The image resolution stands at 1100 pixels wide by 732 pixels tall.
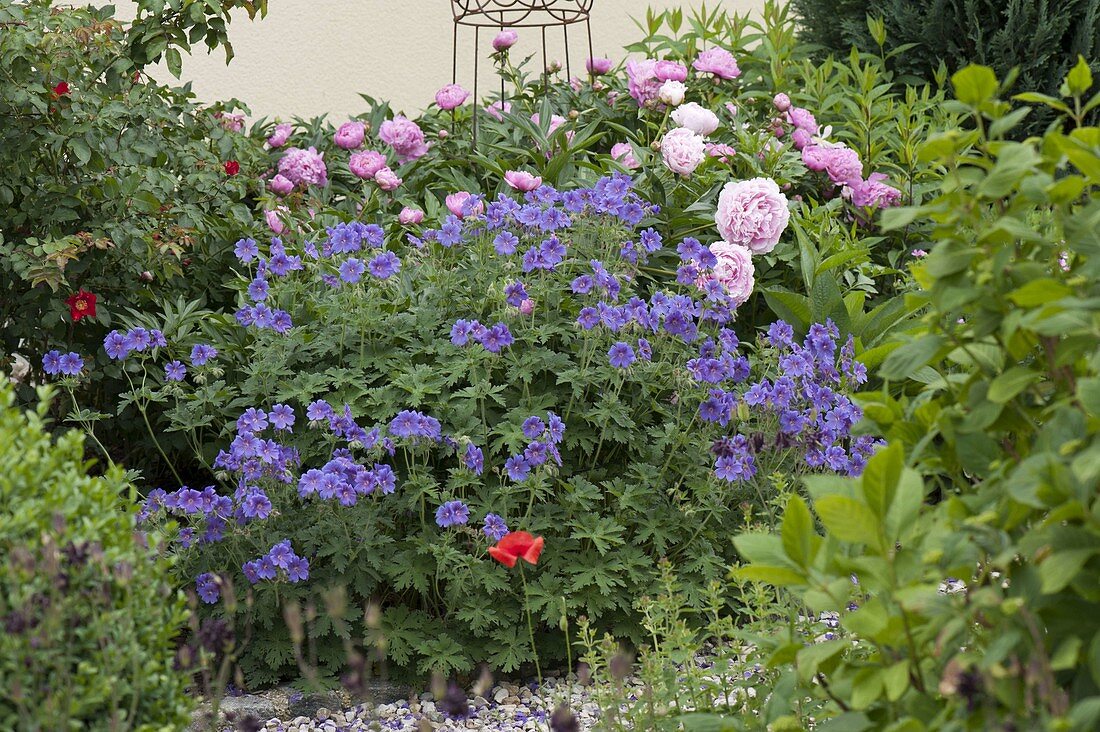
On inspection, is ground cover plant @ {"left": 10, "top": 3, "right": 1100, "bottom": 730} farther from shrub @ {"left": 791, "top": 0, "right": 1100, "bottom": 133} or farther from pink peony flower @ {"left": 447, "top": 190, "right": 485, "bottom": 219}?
shrub @ {"left": 791, "top": 0, "right": 1100, "bottom": 133}

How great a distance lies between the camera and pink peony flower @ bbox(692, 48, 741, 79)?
513cm

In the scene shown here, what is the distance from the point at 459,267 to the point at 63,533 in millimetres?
1957

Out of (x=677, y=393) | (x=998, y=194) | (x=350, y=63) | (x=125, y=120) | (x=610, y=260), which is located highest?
(x=350, y=63)

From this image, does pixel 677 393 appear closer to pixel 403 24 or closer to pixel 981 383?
pixel 981 383

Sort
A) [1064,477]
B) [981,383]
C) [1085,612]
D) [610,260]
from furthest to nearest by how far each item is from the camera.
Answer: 1. [610,260]
2. [981,383]
3. [1085,612]
4. [1064,477]

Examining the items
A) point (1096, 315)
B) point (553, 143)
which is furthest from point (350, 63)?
point (1096, 315)

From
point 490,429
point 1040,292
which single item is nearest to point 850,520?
point 1040,292

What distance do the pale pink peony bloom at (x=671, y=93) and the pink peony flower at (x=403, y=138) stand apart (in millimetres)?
1010

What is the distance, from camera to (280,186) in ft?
15.1

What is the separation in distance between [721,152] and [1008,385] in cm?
303

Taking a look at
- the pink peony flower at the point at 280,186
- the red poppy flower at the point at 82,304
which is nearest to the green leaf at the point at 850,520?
the red poppy flower at the point at 82,304

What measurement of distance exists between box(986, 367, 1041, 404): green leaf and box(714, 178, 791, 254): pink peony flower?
2.36 meters

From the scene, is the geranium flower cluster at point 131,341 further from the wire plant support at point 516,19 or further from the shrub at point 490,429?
the wire plant support at point 516,19

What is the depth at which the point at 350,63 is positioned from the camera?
7.27 m
